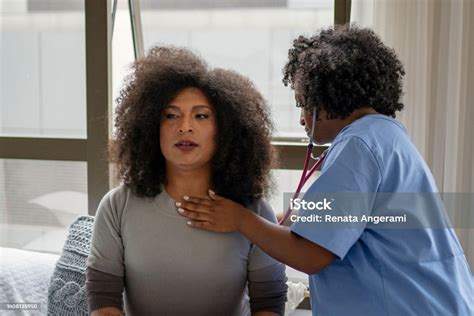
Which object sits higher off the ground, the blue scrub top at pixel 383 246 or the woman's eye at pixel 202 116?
the woman's eye at pixel 202 116

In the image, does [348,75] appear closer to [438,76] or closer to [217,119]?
[217,119]

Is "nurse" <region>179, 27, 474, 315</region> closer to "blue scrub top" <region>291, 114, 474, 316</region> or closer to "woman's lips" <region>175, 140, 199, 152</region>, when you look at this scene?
"blue scrub top" <region>291, 114, 474, 316</region>

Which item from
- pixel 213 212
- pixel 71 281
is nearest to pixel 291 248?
pixel 213 212

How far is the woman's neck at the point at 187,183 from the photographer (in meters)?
Result: 1.67

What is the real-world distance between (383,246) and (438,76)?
113cm

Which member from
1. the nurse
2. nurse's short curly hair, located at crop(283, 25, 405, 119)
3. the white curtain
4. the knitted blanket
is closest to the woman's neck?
the nurse

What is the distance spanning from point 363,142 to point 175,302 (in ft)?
2.26

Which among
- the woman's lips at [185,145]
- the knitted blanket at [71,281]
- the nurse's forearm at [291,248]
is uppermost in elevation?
the woman's lips at [185,145]

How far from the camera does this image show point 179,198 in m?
1.67

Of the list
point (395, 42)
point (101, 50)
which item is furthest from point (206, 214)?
point (101, 50)

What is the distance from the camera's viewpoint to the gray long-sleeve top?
1.62 meters

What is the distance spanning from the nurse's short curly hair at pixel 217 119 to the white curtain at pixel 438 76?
0.76 meters

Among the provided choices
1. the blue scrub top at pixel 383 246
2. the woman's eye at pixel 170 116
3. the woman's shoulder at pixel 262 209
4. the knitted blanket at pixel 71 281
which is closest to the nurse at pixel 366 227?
the blue scrub top at pixel 383 246

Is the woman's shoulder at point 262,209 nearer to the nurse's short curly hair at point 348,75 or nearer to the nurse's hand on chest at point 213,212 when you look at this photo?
the nurse's hand on chest at point 213,212
